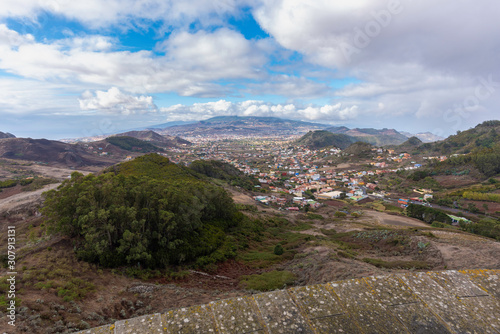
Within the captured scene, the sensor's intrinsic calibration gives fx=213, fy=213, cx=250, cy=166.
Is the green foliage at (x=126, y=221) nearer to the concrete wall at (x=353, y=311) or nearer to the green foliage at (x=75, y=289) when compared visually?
the green foliage at (x=75, y=289)

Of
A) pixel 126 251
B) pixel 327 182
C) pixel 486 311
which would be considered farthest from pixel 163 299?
pixel 327 182

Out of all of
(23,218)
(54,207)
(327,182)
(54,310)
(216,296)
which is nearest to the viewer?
(54,310)

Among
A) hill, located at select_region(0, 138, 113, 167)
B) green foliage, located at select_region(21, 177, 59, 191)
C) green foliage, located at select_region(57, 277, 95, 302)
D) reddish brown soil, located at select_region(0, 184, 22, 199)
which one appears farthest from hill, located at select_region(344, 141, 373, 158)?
reddish brown soil, located at select_region(0, 184, 22, 199)

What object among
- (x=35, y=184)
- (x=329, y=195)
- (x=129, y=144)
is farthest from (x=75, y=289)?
(x=129, y=144)

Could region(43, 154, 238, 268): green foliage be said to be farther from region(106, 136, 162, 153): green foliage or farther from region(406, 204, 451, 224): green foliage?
region(106, 136, 162, 153): green foliage

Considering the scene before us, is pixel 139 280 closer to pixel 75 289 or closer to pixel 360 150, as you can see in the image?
pixel 75 289

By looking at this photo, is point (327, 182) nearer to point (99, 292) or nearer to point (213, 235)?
point (213, 235)
